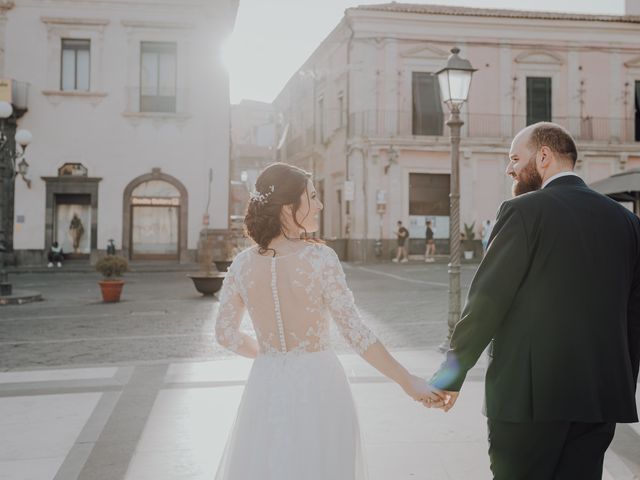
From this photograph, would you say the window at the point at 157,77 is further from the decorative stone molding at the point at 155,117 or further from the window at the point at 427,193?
the window at the point at 427,193

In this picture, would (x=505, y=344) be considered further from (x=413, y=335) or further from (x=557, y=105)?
(x=557, y=105)

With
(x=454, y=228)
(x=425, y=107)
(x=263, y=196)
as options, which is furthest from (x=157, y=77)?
(x=263, y=196)

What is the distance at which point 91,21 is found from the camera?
22297 mm

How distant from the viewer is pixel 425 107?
85.1 feet

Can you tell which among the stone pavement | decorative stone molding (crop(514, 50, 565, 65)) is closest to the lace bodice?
the stone pavement

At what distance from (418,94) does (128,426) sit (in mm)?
23450

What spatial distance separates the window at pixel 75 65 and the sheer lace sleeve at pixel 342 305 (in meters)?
22.7

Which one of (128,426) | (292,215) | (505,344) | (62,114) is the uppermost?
(62,114)

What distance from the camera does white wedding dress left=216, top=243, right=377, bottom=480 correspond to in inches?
90.7

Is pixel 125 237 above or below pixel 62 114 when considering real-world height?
below

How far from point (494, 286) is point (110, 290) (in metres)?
11.2

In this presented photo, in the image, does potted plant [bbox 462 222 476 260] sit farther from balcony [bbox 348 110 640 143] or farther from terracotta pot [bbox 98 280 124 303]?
terracotta pot [bbox 98 280 124 303]

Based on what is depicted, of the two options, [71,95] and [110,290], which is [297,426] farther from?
[71,95]

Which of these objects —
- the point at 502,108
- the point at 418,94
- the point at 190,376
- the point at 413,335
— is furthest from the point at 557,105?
the point at 190,376
